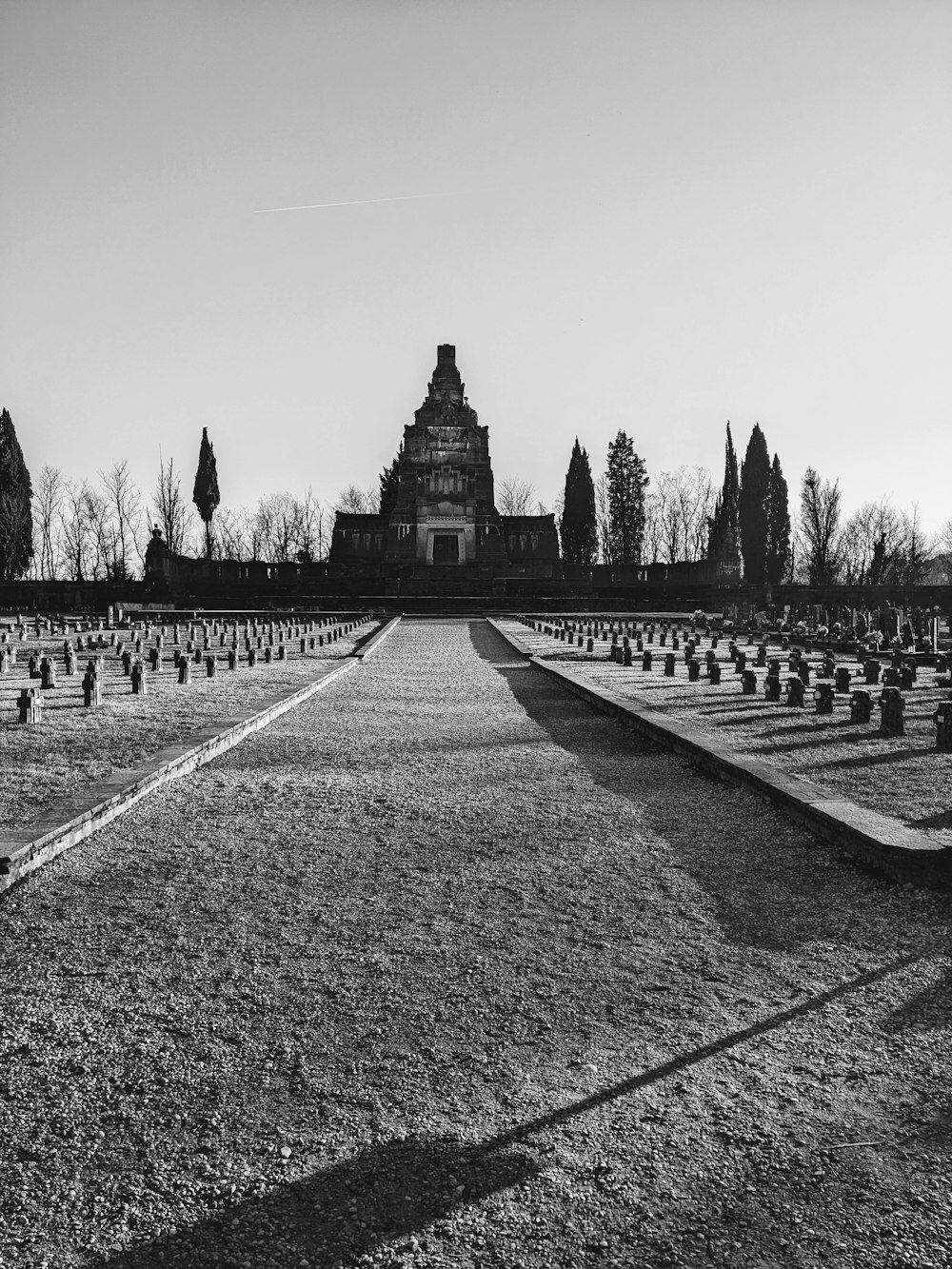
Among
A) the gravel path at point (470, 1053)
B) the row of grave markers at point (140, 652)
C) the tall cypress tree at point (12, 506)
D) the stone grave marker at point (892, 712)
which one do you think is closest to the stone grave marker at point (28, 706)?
the row of grave markers at point (140, 652)

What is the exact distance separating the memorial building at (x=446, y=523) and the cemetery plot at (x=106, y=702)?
4107 centimetres

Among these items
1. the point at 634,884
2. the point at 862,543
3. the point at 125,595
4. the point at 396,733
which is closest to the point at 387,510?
the point at 125,595

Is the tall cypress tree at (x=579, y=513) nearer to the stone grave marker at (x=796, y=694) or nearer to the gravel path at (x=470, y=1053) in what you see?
the stone grave marker at (x=796, y=694)

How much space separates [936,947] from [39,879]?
400 centimetres

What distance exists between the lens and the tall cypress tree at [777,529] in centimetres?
6816

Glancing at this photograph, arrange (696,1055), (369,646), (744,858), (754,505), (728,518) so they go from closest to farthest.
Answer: (696,1055)
(744,858)
(369,646)
(728,518)
(754,505)

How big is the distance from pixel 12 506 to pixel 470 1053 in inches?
2676

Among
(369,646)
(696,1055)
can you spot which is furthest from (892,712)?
(369,646)

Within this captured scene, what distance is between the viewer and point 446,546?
225 ft

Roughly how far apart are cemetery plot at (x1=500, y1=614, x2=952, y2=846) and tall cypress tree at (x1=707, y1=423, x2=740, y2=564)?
36540 millimetres

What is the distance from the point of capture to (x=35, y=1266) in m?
1.92

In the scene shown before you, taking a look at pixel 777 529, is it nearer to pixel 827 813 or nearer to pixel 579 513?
pixel 579 513

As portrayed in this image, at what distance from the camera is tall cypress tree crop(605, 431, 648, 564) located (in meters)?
84.0

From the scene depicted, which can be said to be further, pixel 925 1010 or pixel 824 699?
pixel 824 699
